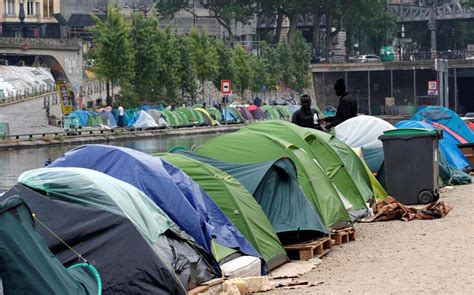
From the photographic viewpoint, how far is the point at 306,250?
50.2 ft

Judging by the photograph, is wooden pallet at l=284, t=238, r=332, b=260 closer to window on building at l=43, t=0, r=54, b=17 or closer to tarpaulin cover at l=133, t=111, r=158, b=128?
tarpaulin cover at l=133, t=111, r=158, b=128

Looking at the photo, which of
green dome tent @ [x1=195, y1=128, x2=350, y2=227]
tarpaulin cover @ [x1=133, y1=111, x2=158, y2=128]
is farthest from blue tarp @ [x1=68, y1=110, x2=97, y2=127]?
green dome tent @ [x1=195, y1=128, x2=350, y2=227]

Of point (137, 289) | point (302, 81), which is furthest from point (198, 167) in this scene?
point (302, 81)

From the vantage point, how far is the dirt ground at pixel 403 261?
12531 mm

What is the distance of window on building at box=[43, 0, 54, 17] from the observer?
110m

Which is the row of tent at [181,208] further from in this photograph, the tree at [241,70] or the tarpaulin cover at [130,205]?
the tree at [241,70]

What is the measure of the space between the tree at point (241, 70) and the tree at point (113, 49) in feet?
61.6

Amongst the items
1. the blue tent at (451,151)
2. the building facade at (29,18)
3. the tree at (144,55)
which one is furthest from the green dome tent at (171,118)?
the blue tent at (451,151)

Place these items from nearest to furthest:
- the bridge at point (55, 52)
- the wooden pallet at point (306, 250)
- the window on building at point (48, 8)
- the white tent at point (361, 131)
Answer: the wooden pallet at point (306, 250) < the white tent at point (361, 131) < the bridge at point (55, 52) < the window on building at point (48, 8)

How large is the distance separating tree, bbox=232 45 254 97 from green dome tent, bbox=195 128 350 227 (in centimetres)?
7434

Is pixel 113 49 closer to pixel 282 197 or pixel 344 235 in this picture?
pixel 344 235

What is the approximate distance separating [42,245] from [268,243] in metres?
5.12

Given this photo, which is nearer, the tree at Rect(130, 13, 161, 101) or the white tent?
the white tent

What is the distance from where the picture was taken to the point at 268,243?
14.6 metres
